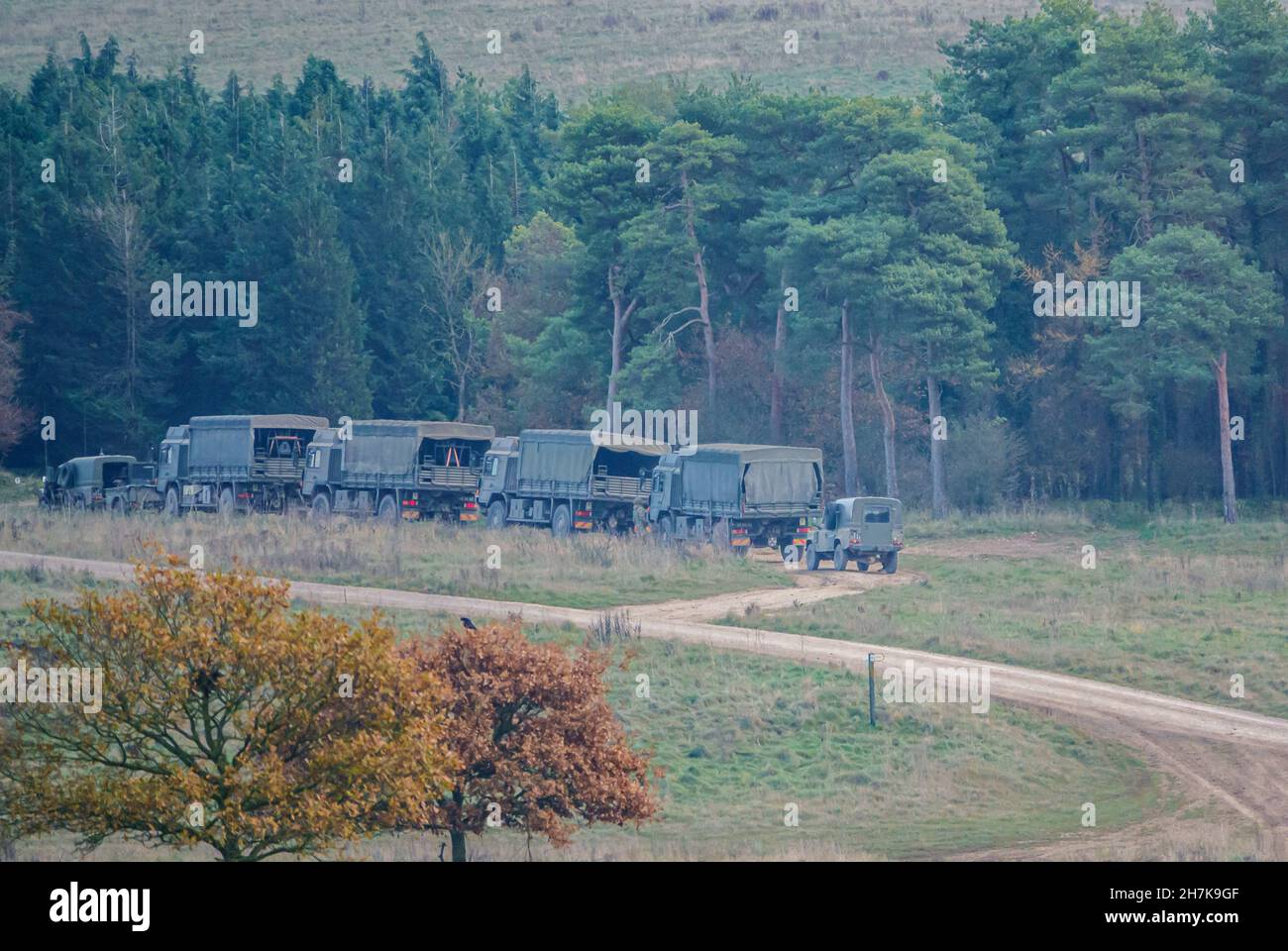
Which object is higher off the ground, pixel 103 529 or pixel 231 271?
pixel 231 271

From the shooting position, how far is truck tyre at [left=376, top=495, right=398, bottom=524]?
60.4 metres

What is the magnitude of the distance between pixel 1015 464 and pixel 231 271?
39202 millimetres

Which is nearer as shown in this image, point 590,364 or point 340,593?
point 340,593

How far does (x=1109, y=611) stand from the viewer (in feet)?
139

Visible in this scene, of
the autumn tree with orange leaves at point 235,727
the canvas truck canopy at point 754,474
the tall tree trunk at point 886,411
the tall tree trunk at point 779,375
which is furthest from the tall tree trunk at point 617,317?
the autumn tree with orange leaves at point 235,727

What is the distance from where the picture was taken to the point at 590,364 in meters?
77.2

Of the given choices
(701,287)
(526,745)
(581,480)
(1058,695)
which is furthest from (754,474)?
(526,745)

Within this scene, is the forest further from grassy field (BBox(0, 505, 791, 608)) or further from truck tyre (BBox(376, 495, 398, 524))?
grassy field (BBox(0, 505, 791, 608))

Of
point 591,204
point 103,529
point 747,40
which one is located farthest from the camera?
point 747,40

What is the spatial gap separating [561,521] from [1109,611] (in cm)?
2033

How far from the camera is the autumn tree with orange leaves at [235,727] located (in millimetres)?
20031

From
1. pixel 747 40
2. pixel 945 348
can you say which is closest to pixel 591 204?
pixel 945 348

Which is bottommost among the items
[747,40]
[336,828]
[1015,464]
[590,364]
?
[336,828]
